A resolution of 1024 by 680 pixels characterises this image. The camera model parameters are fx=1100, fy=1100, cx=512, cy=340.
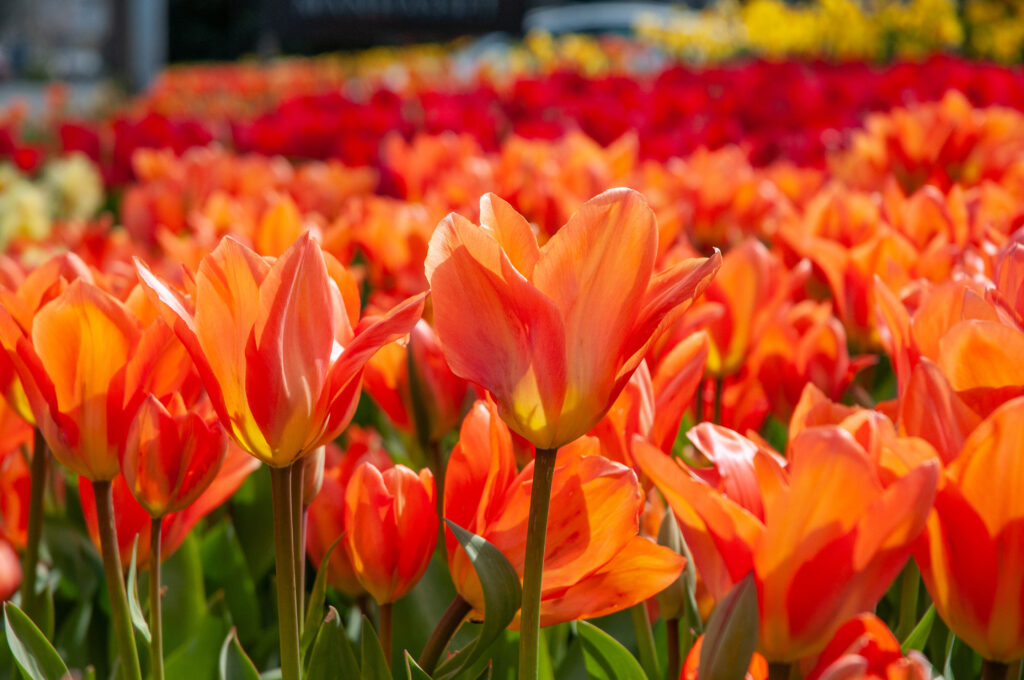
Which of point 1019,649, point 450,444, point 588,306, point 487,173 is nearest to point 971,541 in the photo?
point 1019,649

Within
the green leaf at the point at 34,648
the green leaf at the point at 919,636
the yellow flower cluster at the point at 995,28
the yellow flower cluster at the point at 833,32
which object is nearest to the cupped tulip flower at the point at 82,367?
the green leaf at the point at 34,648

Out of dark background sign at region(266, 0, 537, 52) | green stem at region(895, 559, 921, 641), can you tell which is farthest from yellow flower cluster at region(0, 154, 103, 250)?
dark background sign at region(266, 0, 537, 52)

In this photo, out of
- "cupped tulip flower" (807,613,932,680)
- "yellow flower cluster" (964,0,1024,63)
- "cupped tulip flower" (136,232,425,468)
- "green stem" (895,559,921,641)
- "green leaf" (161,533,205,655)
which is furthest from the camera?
"yellow flower cluster" (964,0,1024,63)

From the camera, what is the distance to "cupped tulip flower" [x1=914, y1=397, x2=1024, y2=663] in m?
0.61

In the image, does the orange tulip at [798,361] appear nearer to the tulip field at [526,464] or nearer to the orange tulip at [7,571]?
the tulip field at [526,464]

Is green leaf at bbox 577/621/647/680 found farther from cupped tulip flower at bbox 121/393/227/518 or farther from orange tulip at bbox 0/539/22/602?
orange tulip at bbox 0/539/22/602

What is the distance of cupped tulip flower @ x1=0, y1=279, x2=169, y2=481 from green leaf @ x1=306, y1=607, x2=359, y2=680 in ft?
0.69

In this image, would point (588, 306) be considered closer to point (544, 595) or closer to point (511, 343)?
point (511, 343)

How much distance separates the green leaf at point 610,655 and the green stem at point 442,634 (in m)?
0.09

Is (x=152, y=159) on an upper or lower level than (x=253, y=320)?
lower

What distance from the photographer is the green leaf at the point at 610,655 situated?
2.77ft

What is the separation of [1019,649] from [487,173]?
1881 millimetres

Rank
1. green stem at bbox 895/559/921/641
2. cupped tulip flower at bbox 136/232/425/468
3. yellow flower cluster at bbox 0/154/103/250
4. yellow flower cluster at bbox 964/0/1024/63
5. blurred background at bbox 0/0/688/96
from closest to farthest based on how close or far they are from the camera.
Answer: cupped tulip flower at bbox 136/232/425/468, green stem at bbox 895/559/921/641, yellow flower cluster at bbox 0/154/103/250, blurred background at bbox 0/0/688/96, yellow flower cluster at bbox 964/0/1024/63

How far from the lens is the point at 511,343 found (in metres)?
0.69
